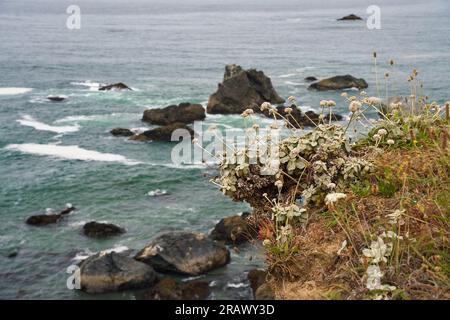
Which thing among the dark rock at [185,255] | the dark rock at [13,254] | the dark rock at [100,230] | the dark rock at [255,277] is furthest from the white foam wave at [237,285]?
the dark rock at [13,254]

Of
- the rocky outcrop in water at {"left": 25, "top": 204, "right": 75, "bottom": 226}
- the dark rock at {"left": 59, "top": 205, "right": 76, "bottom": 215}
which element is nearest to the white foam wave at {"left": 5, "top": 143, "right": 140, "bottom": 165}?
the dark rock at {"left": 59, "top": 205, "right": 76, "bottom": 215}

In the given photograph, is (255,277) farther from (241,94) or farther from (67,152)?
(241,94)

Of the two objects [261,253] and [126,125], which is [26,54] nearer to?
[126,125]


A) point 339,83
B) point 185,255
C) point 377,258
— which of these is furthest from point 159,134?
point 377,258

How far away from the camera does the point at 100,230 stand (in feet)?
109

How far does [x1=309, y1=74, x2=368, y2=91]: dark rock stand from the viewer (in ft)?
233

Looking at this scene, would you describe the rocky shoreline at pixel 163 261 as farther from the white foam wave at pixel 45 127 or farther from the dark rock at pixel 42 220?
the white foam wave at pixel 45 127

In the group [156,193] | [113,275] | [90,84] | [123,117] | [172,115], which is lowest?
[113,275]

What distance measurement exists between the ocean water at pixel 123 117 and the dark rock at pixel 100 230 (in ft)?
2.01

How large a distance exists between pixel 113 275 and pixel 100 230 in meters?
6.28

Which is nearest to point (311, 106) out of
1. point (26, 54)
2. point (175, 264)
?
point (175, 264)

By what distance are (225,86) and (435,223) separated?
5661cm

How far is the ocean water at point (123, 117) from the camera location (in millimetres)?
32156

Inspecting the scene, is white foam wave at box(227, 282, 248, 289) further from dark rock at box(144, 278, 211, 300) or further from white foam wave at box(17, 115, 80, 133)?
white foam wave at box(17, 115, 80, 133)
